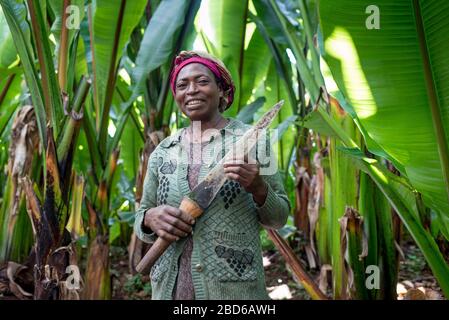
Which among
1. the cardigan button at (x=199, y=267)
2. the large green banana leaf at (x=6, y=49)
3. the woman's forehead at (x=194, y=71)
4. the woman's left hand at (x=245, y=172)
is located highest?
the large green banana leaf at (x=6, y=49)

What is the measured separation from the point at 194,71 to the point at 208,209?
306mm

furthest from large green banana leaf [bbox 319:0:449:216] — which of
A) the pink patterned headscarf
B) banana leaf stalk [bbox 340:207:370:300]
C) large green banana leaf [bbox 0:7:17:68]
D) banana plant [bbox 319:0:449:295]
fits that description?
large green banana leaf [bbox 0:7:17:68]

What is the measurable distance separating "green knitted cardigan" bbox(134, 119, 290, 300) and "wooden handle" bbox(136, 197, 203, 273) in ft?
0.13

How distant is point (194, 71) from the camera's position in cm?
109

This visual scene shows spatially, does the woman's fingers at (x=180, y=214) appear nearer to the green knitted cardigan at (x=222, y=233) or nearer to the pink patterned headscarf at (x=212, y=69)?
the green knitted cardigan at (x=222, y=233)

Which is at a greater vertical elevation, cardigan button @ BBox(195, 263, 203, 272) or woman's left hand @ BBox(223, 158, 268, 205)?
woman's left hand @ BBox(223, 158, 268, 205)

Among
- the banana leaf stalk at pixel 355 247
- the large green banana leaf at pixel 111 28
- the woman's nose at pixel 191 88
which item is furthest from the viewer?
the large green banana leaf at pixel 111 28

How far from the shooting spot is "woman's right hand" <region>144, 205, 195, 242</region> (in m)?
0.98

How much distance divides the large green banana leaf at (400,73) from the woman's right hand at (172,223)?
1.54 feet

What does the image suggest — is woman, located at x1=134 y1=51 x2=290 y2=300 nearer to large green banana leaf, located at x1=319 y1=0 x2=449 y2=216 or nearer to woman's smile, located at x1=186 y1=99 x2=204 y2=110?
woman's smile, located at x1=186 y1=99 x2=204 y2=110

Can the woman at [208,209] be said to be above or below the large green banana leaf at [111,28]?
below

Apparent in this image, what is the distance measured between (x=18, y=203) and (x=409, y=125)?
6.05ft

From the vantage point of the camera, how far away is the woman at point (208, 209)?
1.00 meters

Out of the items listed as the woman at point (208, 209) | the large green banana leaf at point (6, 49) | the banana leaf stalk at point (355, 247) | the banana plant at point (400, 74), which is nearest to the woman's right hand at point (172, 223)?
the woman at point (208, 209)
